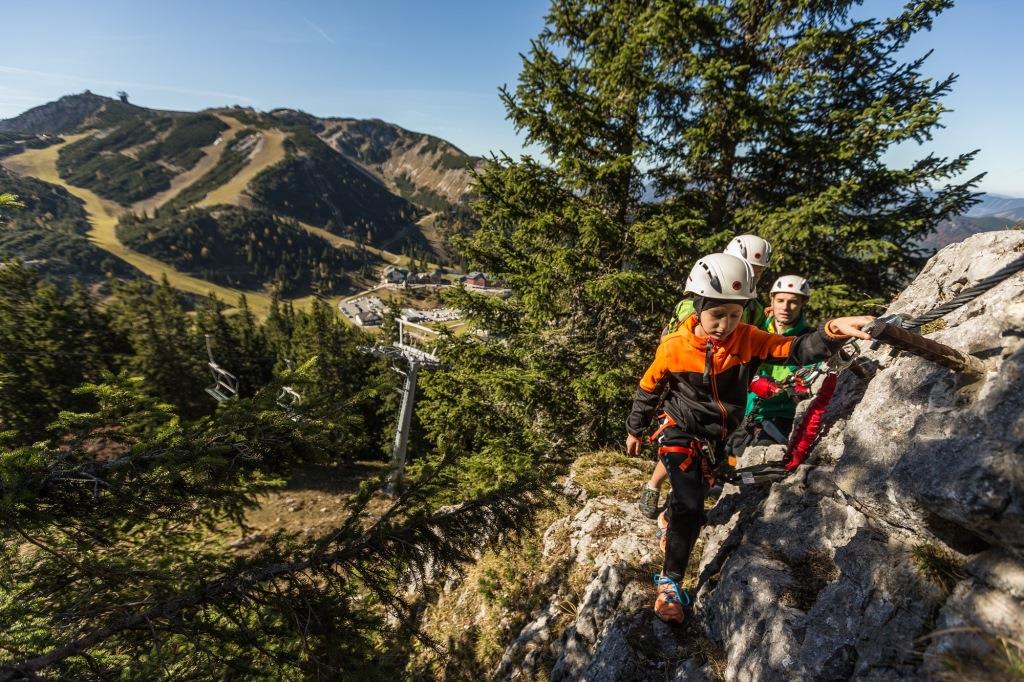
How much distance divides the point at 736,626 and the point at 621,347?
5.76 meters

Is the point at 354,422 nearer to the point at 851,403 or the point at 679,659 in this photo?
the point at 679,659

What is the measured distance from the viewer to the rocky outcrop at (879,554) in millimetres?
2527

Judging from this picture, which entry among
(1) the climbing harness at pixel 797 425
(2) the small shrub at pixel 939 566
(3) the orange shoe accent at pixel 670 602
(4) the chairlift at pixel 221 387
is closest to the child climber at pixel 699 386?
(3) the orange shoe accent at pixel 670 602

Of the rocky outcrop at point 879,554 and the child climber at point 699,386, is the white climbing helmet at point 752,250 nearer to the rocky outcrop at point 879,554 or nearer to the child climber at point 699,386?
the rocky outcrop at point 879,554

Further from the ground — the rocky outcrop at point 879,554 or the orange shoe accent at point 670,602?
the rocky outcrop at point 879,554

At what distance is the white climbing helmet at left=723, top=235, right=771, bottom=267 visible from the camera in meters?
5.89

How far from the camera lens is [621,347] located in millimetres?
9086

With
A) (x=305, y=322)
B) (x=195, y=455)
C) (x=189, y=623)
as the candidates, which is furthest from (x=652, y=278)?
(x=305, y=322)

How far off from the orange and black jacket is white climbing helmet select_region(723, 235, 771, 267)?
230cm

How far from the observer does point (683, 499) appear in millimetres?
4129

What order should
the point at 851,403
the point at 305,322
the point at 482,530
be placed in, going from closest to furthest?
the point at 482,530 → the point at 851,403 → the point at 305,322

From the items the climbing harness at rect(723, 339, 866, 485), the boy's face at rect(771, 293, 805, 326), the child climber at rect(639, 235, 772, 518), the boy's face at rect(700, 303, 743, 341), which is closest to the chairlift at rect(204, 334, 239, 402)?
the boy's face at rect(700, 303, 743, 341)

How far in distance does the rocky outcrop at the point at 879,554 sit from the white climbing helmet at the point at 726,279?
5.22 ft

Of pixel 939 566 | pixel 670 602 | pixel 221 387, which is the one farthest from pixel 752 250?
pixel 221 387
